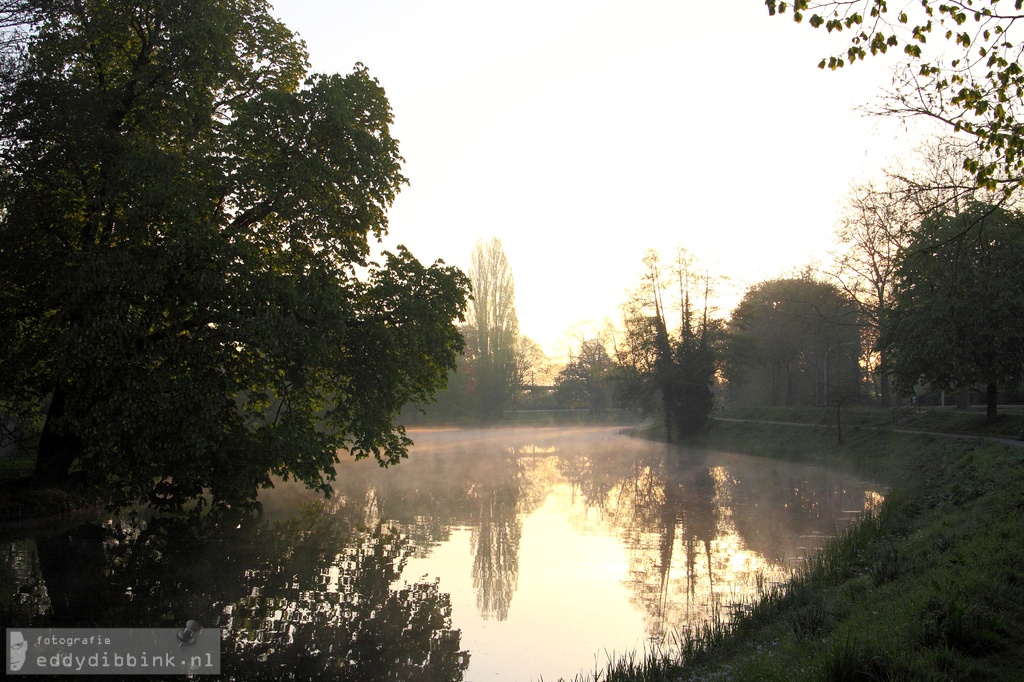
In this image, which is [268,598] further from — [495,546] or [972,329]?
[972,329]

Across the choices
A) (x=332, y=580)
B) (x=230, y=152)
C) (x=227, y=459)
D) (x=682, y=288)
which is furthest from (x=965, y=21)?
(x=682, y=288)

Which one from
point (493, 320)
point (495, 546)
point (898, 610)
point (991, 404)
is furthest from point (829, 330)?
point (898, 610)

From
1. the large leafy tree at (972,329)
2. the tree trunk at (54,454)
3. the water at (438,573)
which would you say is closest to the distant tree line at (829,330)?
the large leafy tree at (972,329)

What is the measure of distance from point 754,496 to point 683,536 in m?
8.15

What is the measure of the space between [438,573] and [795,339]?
4847 cm

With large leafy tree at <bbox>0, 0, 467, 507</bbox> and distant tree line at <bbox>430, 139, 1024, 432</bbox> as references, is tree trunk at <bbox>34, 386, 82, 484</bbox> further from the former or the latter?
distant tree line at <bbox>430, 139, 1024, 432</bbox>

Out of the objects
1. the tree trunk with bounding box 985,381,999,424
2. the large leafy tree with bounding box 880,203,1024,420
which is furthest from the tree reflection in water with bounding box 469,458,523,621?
the tree trunk with bounding box 985,381,999,424

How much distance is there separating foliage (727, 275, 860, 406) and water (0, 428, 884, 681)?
69.4 ft

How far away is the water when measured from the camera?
34.9 ft

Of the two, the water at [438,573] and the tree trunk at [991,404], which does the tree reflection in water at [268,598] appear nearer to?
the water at [438,573]

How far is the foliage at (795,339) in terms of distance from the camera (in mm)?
51875

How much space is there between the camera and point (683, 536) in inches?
755

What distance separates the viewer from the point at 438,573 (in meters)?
15.3

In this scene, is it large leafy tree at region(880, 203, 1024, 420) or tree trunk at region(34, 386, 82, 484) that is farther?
large leafy tree at region(880, 203, 1024, 420)
